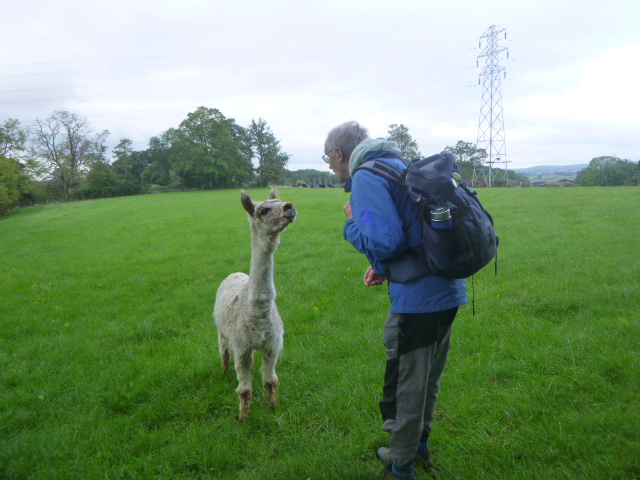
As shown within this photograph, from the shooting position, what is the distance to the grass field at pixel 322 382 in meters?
3.25

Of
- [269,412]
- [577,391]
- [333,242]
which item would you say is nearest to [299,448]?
[269,412]

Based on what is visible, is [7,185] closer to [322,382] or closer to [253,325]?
[253,325]

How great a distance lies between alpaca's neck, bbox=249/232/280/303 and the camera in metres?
3.77

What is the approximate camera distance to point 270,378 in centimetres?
421

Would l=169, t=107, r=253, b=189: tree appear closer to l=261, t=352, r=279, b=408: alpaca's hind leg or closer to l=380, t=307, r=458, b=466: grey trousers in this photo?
l=261, t=352, r=279, b=408: alpaca's hind leg

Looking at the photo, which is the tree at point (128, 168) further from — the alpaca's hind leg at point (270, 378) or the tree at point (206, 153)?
the alpaca's hind leg at point (270, 378)

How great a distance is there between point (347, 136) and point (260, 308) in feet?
6.65

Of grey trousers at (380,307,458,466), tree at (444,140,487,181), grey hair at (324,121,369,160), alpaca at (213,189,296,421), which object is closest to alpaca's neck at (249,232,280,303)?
alpaca at (213,189,296,421)

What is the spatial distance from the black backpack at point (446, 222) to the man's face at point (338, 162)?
1.83ft

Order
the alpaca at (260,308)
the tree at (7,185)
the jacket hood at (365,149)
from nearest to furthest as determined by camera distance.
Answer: the jacket hood at (365,149) → the alpaca at (260,308) → the tree at (7,185)

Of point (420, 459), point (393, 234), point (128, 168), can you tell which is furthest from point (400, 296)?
point (128, 168)

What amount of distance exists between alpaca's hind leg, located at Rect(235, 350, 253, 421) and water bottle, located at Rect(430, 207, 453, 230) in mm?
2728

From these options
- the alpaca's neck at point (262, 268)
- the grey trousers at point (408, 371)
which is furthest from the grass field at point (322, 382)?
the alpaca's neck at point (262, 268)

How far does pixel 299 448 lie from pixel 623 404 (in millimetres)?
2956
